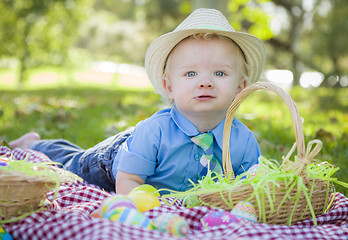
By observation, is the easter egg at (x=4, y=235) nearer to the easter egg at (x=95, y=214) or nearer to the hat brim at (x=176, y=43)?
the easter egg at (x=95, y=214)

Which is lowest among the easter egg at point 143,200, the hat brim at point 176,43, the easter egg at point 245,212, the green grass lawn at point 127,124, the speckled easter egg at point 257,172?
the green grass lawn at point 127,124

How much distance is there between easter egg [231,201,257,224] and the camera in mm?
1713

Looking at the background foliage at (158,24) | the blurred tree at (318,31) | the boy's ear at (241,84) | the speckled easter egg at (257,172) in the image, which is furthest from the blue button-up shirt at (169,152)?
the blurred tree at (318,31)

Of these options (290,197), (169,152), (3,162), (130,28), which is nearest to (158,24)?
(130,28)

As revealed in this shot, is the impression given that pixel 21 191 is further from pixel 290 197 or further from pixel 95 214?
pixel 290 197

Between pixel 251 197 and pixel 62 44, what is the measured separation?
9.84 m

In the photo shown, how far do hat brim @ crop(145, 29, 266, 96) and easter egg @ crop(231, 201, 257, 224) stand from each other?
1.00 m

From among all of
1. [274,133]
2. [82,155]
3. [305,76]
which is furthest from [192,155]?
[305,76]

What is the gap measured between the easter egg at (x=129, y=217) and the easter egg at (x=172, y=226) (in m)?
0.05

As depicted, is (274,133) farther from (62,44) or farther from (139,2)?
(139,2)

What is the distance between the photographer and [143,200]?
1865mm

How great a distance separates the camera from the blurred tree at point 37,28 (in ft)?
32.2

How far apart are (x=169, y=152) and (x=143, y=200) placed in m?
0.52

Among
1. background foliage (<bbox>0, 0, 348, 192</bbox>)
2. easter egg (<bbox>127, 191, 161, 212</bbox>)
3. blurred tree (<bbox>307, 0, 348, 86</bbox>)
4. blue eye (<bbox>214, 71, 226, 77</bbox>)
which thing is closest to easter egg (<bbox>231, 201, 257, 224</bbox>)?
easter egg (<bbox>127, 191, 161, 212</bbox>)
